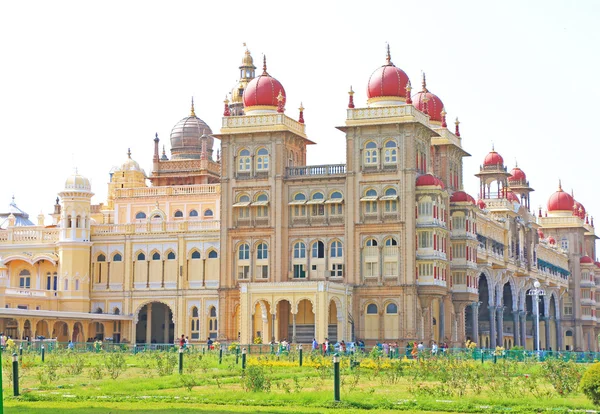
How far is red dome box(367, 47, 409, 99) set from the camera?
74625 millimetres

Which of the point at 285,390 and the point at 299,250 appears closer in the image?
the point at 285,390

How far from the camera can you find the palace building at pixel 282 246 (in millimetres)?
73125

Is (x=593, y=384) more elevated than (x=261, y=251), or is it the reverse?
(x=261, y=251)

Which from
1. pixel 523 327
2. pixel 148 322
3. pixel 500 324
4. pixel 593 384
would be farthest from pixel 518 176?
pixel 593 384

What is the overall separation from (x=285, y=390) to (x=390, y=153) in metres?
43.5

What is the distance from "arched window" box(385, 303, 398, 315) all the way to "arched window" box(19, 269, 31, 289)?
3017cm

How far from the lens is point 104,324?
273ft

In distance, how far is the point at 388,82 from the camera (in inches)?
→ 2938

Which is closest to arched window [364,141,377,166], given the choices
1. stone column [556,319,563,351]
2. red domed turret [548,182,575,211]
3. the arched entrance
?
the arched entrance

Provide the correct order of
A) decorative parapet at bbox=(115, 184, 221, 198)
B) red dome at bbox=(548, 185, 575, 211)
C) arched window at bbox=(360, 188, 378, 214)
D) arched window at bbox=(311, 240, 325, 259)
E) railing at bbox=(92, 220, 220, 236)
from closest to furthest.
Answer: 1. arched window at bbox=(360, 188, 378, 214)
2. arched window at bbox=(311, 240, 325, 259)
3. railing at bbox=(92, 220, 220, 236)
4. decorative parapet at bbox=(115, 184, 221, 198)
5. red dome at bbox=(548, 185, 575, 211)

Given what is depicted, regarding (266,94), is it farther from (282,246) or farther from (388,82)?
(282,246)

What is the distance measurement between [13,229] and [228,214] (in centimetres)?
1959

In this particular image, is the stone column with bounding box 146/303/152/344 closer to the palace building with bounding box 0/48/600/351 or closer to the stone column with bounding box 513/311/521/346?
the palace building with bounding box 0/48/600/351

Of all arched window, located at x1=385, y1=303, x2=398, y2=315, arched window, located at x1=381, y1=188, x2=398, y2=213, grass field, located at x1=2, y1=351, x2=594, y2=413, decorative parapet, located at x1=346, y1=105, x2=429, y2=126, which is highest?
decorative parapet, located at x1=346, y1=105, x2=429, y2=126
